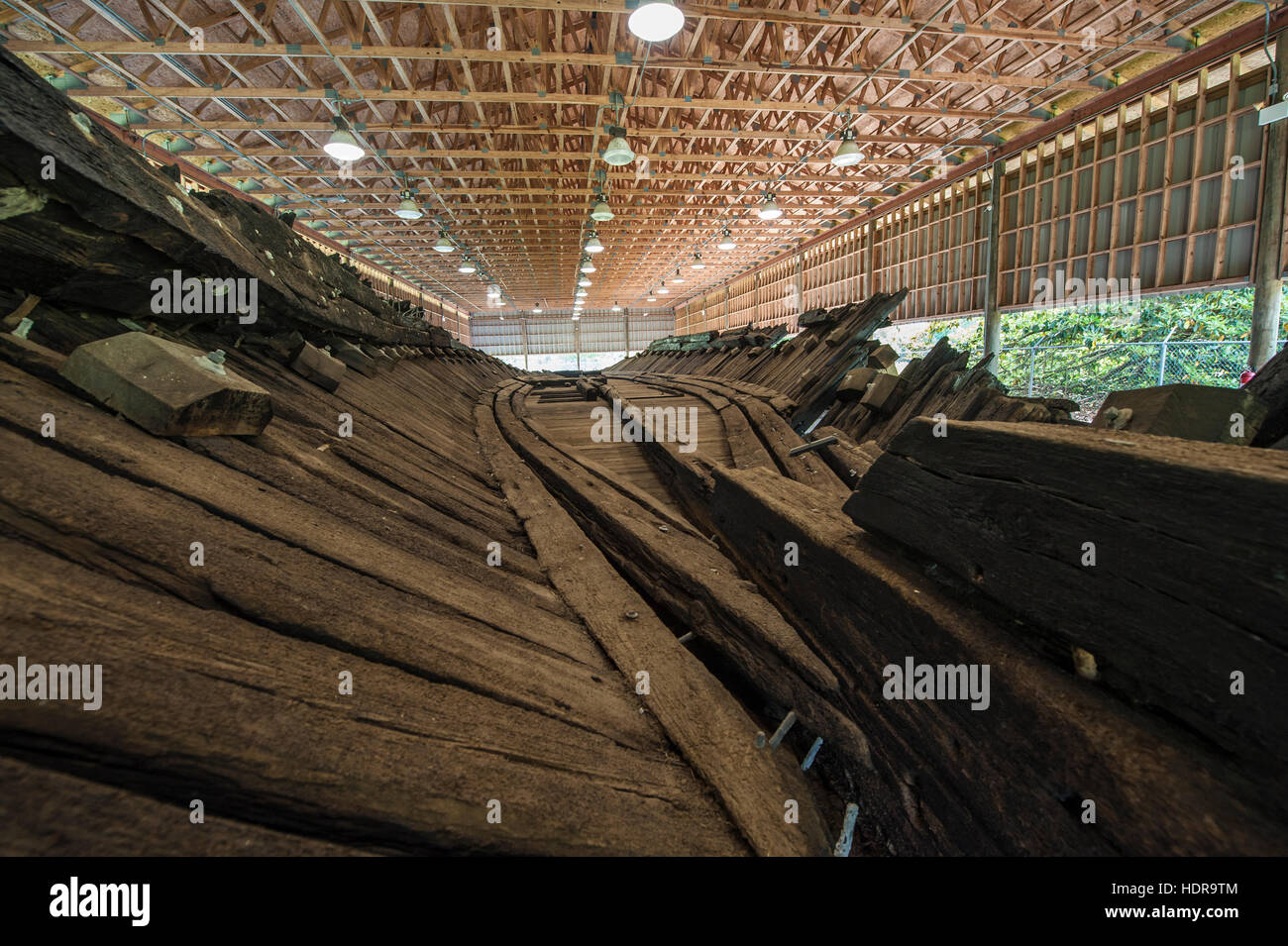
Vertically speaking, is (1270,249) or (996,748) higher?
(1270,249)

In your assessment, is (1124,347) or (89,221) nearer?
(89,221)

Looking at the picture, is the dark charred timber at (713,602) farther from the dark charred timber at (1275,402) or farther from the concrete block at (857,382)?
the concrete block at (857,382)

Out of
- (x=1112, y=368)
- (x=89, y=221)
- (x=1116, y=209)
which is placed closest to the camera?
(x=89, y=221)

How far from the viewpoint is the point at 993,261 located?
53.6 ft

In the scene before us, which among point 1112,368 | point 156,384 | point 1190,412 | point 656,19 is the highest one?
point 656,19

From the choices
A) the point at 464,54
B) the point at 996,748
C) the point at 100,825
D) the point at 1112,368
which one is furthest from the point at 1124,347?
the point at 100,825

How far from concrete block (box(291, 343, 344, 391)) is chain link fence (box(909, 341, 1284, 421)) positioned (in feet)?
46.1

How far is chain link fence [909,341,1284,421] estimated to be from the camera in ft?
40.6

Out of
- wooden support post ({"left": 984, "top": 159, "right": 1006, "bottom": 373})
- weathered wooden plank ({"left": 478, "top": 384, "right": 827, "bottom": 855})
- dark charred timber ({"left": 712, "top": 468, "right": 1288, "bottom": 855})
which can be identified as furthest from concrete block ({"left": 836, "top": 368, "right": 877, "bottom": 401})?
wooden support post ({"left": 984, "top": 159, "right": 1006, "bottom": 373})

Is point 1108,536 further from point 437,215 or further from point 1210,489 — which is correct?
point 437,215

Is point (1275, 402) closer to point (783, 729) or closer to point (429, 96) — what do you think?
point (783, 729)

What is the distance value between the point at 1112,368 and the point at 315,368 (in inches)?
783

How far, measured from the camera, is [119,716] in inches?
39.0

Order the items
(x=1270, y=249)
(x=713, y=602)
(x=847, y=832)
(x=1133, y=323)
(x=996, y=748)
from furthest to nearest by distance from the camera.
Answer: (x=1133, y=323) → (x=1270, y=249) → (x=713, y=602) → (x=847, y=832) → (x=996, y=748)
